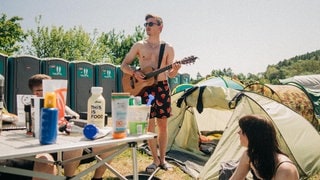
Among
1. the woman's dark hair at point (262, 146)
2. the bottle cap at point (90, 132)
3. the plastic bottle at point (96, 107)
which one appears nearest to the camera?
the bottle cap at point (90, 132)

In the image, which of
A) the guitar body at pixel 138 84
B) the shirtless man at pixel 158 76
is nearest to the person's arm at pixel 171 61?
the shirtless man at pixel 158 76

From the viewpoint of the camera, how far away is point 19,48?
2334 centimetres

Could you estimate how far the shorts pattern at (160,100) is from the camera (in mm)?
3898

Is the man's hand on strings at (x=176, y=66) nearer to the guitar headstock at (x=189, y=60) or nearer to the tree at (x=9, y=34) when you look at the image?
the guitar headstock at (x=189, y=60)

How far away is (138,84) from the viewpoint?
407 centimetres

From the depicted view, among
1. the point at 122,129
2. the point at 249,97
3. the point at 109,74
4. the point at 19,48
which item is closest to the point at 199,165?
the point at 249,97

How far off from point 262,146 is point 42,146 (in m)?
1.61

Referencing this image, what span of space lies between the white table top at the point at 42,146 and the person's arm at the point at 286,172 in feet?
3.42

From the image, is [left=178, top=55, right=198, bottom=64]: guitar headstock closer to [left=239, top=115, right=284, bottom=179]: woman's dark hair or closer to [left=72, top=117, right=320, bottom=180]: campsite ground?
[left=72, top=117, right=320, bottom=180]: campsite ground

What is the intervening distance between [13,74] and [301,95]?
848 cm

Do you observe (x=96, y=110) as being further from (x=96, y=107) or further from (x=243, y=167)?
(x=243, y=167)

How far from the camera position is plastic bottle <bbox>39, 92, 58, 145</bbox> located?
146 cm

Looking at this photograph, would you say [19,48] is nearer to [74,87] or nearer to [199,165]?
[74,87]

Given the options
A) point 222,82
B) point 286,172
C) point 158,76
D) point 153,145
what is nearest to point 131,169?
point 153,145
